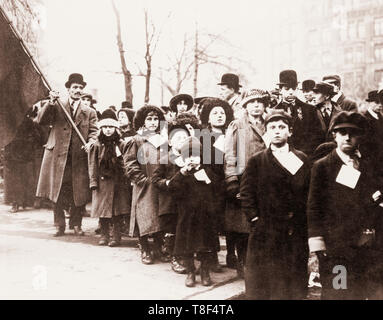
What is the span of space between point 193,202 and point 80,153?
107 inches

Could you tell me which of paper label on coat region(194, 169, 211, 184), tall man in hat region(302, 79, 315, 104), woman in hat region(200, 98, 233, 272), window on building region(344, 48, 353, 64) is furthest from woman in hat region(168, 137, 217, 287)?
window on building region(344, 48, 353, 64)

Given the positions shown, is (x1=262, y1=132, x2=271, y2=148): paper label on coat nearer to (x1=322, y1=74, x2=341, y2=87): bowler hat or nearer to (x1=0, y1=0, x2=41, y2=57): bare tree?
(x1=322, y1=74, x2=341, y2=87): bowler hat

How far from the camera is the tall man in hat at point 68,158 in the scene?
6844 mm

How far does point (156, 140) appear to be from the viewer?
18.4 ft

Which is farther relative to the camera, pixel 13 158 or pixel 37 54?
pixel 13 158

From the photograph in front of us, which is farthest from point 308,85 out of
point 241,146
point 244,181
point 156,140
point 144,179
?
point 244,181

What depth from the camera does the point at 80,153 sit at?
698 centimetres

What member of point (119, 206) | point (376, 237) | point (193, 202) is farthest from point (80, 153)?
point (376, 237)

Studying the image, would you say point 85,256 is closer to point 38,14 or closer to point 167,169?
point 167,169

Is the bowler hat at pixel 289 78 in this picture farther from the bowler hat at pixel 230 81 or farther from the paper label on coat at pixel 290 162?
the paper label on coat at pixel 290 162

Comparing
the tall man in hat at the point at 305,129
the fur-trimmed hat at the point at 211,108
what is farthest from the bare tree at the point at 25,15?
→ the tall man in hat at the point at 305,129

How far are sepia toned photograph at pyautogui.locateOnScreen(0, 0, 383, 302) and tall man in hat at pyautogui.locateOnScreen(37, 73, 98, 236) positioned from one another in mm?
18

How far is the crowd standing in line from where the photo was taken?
3779 mm
